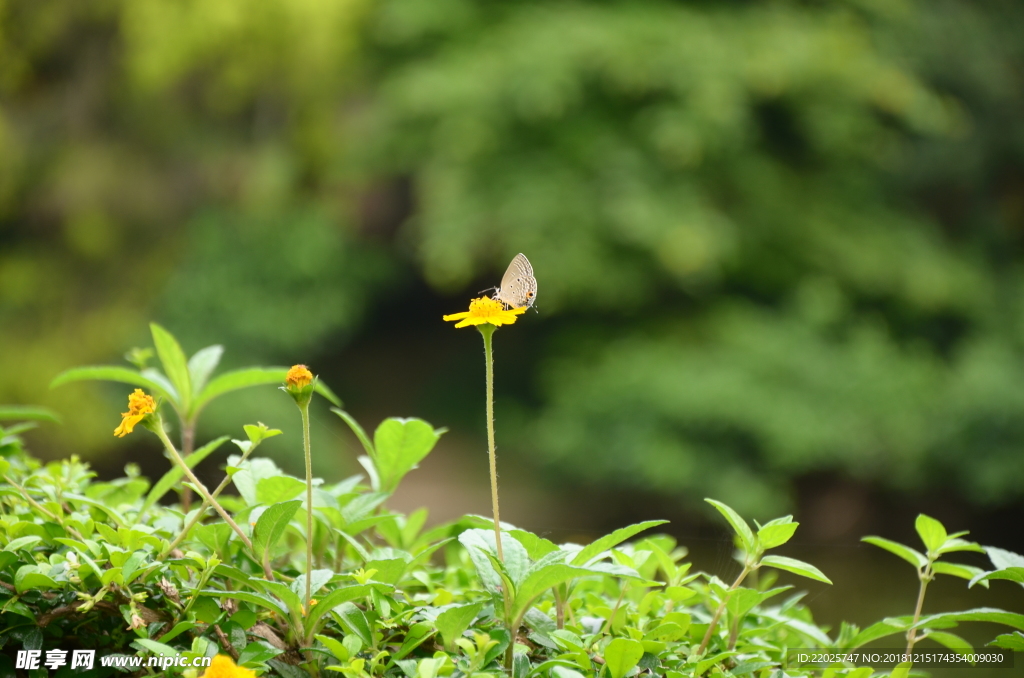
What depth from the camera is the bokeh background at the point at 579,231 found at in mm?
2336

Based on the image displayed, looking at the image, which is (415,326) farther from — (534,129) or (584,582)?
(584,582)

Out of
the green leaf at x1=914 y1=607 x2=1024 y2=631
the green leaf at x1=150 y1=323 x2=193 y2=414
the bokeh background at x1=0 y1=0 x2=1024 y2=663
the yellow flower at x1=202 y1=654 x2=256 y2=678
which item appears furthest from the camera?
the bokeh background at x1=0 y1=0 x2=1024 y2=663

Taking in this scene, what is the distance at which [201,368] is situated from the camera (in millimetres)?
491

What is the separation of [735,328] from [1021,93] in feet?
5.16

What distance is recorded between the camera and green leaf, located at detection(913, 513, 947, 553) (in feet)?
1.26

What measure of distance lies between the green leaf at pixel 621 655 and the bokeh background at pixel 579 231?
1.73 metres

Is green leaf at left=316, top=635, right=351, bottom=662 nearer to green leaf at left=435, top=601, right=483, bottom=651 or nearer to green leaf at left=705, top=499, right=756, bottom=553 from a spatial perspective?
green leaf at left=435, top=601, right=483, bottom=651

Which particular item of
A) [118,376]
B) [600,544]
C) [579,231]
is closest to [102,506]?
[118,376]

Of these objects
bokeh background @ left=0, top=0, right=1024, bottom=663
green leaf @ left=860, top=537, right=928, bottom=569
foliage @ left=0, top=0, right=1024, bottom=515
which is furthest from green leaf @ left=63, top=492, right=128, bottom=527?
foliage @ left=0, top=0, right=1024, bottom=515

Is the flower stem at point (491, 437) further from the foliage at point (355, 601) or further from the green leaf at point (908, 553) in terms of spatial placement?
the green leaf at point (908, 553)

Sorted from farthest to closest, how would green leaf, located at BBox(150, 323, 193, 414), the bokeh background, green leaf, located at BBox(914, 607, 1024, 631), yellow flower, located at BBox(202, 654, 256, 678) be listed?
1. the bokeh background
2. green leaf, located at BBox(150, 323, 193, 414)
3. green leaf, located at BBox(914, 607, 1024, 631)
4. yellow flower, located at BBox(202, 654, 256, 678)

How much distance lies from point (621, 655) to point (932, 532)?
196mm

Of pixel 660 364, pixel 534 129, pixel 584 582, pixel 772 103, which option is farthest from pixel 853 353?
pixel 584 582

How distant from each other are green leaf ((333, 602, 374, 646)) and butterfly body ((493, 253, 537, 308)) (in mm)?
156
